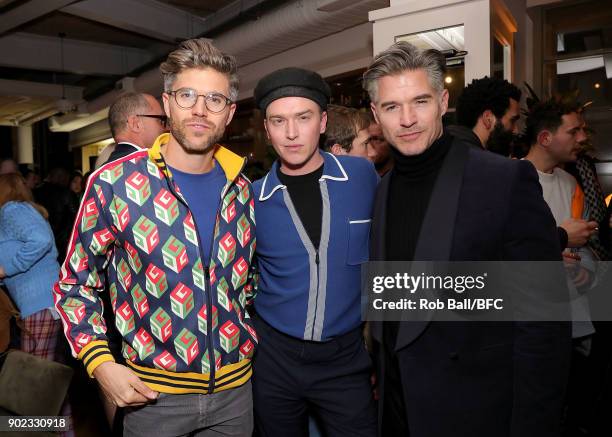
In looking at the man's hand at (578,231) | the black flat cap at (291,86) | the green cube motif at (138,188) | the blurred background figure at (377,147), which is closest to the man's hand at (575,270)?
the man's hand at (578,231)

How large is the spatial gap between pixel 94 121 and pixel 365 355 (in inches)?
532

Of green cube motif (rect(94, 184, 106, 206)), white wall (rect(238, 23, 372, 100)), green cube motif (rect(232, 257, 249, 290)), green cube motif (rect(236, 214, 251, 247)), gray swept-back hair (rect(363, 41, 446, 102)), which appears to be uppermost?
white wall (rect(238, 23, 372, 100))

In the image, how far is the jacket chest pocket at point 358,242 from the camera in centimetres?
175

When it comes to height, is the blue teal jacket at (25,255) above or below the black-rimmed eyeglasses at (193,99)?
below

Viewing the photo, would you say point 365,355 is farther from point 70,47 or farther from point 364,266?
point 70,47

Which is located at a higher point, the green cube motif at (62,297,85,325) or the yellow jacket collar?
the yellow jacket collar

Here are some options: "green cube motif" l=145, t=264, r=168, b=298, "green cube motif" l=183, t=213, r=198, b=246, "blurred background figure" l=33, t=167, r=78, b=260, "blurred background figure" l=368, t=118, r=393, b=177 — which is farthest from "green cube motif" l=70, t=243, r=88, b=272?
"blurred background figure" l=33, t=167, r=78, b=260

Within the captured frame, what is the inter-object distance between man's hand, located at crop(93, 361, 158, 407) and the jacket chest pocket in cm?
76

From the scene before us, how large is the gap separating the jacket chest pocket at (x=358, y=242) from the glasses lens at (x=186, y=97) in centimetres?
66

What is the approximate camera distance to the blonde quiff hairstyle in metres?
1.58

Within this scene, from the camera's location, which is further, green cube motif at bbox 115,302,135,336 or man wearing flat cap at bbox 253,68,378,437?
man wearing flat cap at bbox 253,68,378,437

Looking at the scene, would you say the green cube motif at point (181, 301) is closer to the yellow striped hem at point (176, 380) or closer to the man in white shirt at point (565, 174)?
the yellow striped hem at point (176, 380)

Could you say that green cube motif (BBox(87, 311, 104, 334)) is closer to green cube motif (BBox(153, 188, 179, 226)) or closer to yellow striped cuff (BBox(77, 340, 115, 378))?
yellow striped cuff (BBox(77, 340, 115, 378))

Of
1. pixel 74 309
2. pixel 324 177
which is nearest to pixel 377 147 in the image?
pixel 324 177
